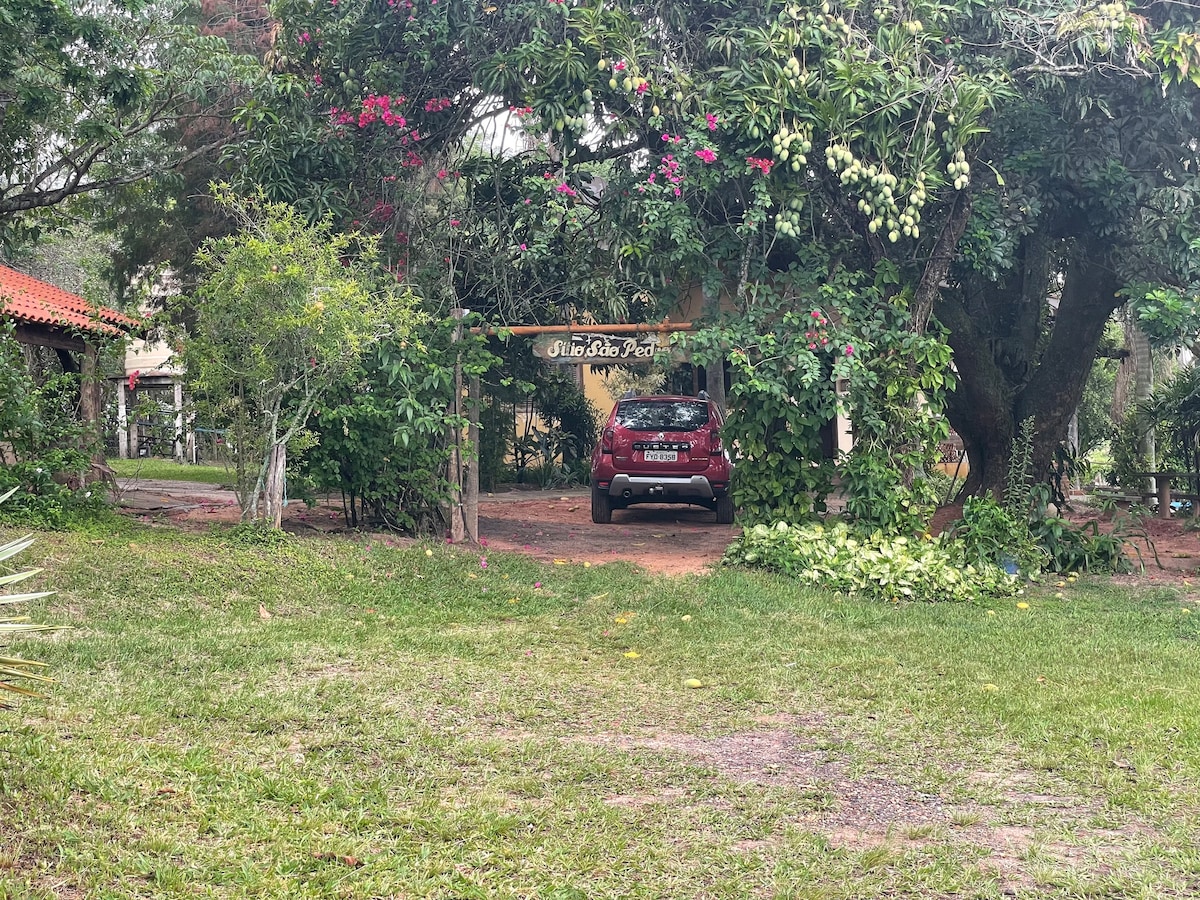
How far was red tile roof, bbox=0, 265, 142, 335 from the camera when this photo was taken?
36.8 ft

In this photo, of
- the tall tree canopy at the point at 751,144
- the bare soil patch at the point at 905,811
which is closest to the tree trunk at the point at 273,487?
the tall tree canopy at the point at 751,144

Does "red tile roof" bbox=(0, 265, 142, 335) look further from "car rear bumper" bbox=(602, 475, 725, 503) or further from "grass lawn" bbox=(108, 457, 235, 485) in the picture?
"car rear bumper" bbox=(602, 475, 725, 503)

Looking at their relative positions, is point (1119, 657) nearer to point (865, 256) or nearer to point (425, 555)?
point (865, 256)

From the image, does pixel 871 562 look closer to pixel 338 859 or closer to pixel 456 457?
pixel 456 457

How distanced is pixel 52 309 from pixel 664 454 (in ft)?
24.4

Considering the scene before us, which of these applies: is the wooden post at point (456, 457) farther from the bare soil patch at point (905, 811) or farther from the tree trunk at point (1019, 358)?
the bare soil patch at point (905, 811)

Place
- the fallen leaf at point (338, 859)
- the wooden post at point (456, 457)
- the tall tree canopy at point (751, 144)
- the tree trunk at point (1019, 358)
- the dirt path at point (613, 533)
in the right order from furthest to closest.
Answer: the tree trunk at point (1019, 358), the dirt path at point (613, 533), the wooden post at point (456, 457), the tall tree canopy at point (751, 144), the fallen leaf at point (338, 859)

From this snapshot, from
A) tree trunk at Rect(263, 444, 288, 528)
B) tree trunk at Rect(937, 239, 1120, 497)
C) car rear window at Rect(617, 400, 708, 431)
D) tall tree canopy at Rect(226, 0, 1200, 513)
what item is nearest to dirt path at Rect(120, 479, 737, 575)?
tree trunk at Rect(263, 444, 288, 528)

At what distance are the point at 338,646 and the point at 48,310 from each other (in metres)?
8.60

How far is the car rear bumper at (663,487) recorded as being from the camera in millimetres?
12828

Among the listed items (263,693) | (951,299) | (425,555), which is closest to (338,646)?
(263,693)

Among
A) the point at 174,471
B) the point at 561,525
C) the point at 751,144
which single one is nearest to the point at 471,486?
the point at 561,525

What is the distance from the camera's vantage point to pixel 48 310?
12953 mm

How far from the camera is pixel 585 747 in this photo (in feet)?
15.5
